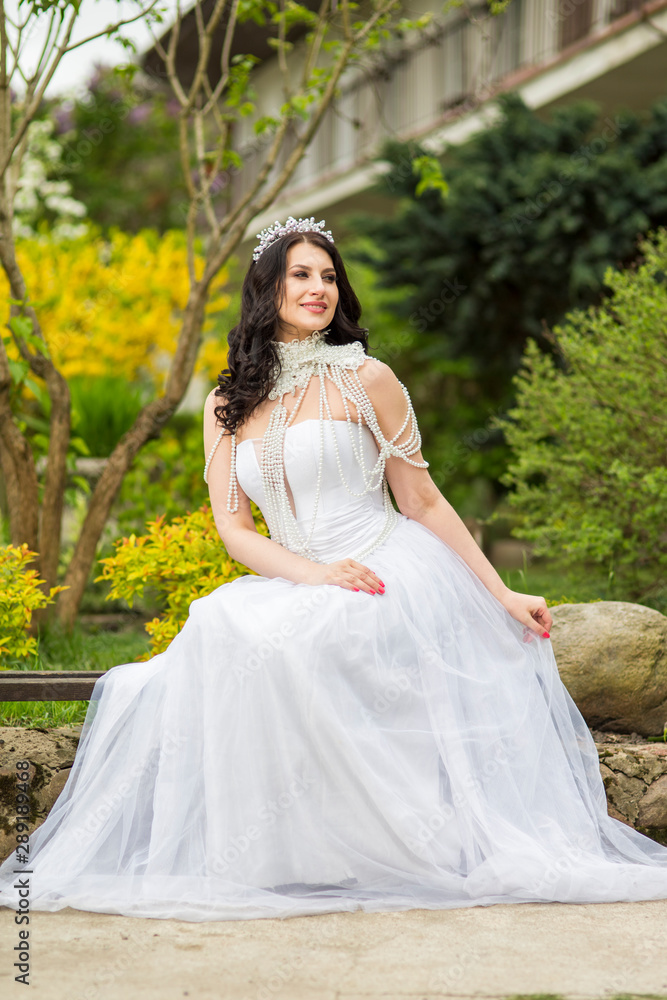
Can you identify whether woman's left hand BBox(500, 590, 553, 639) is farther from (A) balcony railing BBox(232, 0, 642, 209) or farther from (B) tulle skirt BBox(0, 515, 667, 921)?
(A) balcony railing BBox(232, 0, 642, 209)

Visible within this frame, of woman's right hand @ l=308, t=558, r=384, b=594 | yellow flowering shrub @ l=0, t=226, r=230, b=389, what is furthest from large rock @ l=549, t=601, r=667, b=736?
yellow flowering shrub @ l=0, t=226, r=230, b=389

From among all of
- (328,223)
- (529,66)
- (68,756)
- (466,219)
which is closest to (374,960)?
(68,756)

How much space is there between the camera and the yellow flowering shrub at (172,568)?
3709 millimetres

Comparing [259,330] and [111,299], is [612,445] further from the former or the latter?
[111,299]

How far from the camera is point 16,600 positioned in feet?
11.3

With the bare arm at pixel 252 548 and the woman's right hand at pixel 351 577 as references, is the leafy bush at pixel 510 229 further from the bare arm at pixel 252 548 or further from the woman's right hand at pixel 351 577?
the woman's right hand at pixel 351 577

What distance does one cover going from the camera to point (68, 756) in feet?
9.74

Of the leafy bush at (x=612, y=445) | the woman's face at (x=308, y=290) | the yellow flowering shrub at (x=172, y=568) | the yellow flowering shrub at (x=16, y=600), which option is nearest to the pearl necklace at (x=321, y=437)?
the woman's face at (x=308, y=290)

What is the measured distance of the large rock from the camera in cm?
321

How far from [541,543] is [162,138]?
491 inches

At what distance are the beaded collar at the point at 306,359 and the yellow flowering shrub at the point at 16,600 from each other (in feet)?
3.85

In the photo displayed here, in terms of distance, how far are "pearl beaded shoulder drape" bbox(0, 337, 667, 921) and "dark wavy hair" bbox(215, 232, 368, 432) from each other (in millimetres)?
694

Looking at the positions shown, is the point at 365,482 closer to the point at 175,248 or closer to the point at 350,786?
the point at 350,786

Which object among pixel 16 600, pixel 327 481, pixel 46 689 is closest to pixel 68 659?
pixel 16 600
